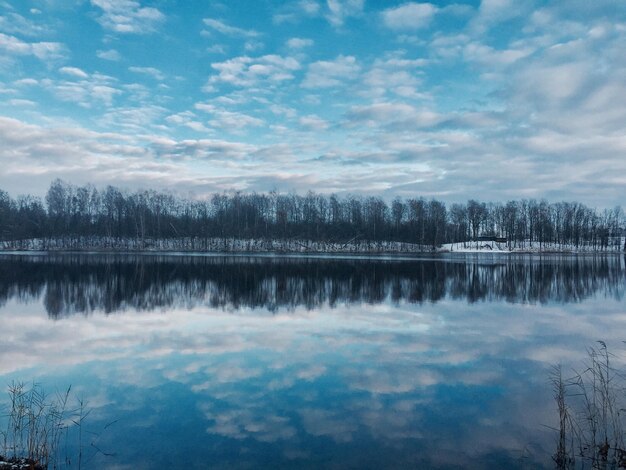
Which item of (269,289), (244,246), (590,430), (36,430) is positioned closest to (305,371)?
(36,430)

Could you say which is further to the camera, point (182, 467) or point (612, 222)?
point (612, 222)

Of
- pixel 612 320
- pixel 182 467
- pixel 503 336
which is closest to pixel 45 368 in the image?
pixel 182 467

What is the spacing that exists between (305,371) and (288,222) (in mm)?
105949

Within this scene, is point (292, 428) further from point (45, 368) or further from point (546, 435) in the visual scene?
point (45, 368)

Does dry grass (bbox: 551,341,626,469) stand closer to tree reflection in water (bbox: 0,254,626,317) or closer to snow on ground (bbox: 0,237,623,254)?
tree reflection in water (bbox: 0,254,626,317)

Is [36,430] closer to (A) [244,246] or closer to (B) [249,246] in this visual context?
(B) [249,246]

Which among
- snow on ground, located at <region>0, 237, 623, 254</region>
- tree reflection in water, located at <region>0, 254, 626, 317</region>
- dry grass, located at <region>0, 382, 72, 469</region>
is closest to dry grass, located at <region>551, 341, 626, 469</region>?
dry grass, located at <region>0, 382, 72, 469</region>

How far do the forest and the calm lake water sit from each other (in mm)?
83273

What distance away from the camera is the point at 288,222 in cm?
11688

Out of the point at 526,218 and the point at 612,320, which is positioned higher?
the point at 526,218

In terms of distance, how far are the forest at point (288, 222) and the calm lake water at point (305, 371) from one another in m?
83.3

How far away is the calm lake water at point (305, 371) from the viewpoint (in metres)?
7.25

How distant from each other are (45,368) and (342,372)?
288 inches

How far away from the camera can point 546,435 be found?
767 cm
